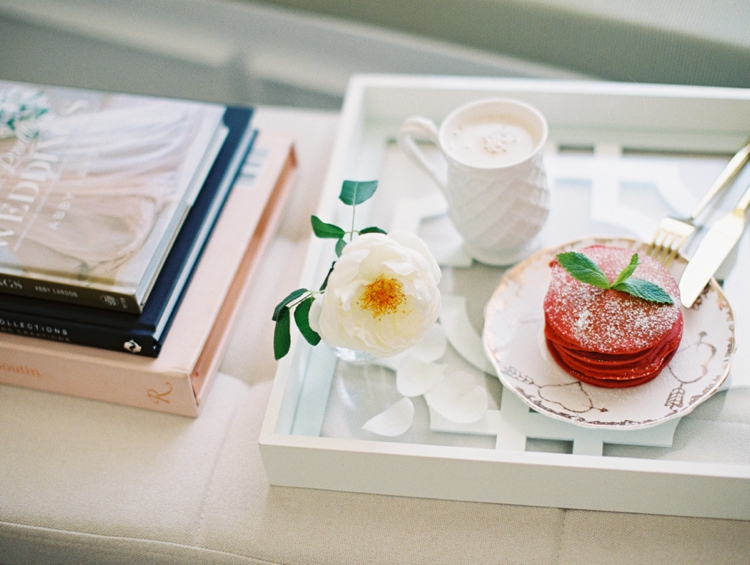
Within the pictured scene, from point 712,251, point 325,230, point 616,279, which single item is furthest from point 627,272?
point 325,230

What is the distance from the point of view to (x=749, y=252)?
63cm

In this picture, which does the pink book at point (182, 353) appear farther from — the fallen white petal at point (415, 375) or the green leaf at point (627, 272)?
the green leaf at point (627, 272)

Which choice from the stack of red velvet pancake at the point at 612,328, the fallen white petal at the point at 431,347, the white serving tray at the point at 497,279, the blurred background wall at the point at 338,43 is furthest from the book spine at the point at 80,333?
the blurred background wall at the point at 338,43

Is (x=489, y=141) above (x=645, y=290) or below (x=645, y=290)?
above

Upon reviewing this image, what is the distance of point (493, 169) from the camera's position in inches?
22.4

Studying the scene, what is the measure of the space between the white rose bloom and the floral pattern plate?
0.12 meters

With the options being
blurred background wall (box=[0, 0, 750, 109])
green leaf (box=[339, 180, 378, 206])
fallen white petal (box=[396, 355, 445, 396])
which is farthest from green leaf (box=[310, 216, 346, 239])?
blurred background wall (box=[0, 0, 750, 109])

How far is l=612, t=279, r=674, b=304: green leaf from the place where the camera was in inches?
20.3

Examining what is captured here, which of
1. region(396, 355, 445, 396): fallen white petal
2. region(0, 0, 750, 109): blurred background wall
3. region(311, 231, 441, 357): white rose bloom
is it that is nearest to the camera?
region(311, 231, 441, 357): white rose bloom

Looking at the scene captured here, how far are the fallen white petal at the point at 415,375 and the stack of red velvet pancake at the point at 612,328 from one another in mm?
102

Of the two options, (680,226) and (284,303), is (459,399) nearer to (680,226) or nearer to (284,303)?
(284,303)

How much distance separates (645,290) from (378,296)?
0.21 meters

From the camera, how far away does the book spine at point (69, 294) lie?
1.90ft

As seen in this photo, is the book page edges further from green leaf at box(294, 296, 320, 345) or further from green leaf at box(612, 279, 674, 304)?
green leaf at box(612, 279, 674, 304)
